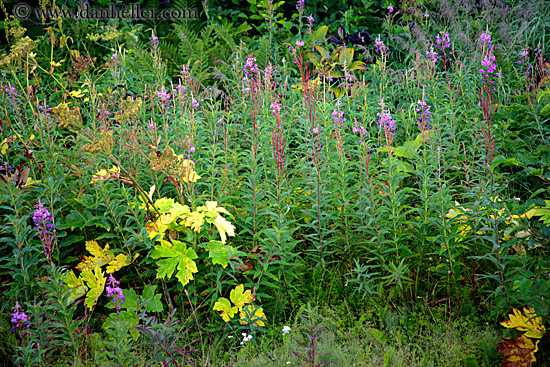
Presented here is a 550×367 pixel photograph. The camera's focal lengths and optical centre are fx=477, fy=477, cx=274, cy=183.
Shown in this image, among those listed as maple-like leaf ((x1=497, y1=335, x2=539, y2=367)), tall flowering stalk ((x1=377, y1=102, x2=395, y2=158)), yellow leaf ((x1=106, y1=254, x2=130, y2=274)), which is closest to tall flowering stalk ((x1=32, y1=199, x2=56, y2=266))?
yellow leaf ((x1=106, y1=254, x2=130, y2=274))

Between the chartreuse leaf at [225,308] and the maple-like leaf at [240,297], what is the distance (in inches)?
1.4

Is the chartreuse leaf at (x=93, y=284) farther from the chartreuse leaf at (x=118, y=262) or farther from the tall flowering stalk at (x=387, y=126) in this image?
the tall flowering stalk at (x=387, y=126)

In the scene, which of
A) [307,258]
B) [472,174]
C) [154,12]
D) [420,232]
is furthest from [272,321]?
[154,12]

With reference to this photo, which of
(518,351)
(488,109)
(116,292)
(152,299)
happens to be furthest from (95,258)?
(488,109)

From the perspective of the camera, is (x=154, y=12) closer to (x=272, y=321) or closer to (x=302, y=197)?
(x=302, y=197)

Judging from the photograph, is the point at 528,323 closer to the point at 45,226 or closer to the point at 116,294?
the point at 116,294

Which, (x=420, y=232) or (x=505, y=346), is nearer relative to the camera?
(x=505, y=346)

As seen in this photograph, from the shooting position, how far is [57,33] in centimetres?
632

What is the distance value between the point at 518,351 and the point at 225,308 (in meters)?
1.70

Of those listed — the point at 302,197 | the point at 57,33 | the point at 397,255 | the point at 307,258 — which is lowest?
the point at 307,258

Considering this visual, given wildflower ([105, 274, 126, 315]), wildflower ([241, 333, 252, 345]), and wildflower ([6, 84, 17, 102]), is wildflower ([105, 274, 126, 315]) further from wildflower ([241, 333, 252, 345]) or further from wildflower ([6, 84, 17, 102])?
wildflower ([6, 84, 17, 102])

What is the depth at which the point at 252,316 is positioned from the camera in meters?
3.00

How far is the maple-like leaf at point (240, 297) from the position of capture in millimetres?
3023

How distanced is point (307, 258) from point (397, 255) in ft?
2.26
